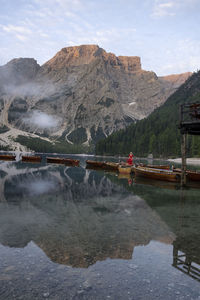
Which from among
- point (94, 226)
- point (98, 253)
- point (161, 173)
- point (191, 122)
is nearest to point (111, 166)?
point (161, 173)

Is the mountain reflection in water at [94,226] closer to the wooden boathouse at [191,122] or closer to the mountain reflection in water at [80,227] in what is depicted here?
the mountain reflection in water at [80,227]

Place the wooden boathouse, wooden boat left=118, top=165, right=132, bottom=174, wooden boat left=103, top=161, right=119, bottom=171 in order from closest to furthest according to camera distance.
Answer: the wooden boathouse, wooden boat left=118, top=165, right=132, bottom=174, wooden boat left=103, top=161, right=119, bottom=171

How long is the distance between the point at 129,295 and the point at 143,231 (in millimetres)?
6002

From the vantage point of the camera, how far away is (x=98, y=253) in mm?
9219

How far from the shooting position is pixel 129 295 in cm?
644

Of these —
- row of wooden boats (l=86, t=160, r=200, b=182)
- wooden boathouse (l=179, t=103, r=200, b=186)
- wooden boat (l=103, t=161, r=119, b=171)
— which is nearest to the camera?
wooden boathouse (l=179, t=103, r=200, b=186)

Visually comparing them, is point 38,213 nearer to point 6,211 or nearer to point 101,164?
point 6,211

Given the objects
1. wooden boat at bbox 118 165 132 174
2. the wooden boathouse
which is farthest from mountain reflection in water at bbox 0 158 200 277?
wooden boat at bbox 118 165 132 174

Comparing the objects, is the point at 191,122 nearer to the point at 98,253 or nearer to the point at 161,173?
the point at 161,173

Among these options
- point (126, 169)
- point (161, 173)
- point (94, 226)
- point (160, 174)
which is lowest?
point (94, 226)

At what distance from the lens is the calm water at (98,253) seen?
264 inches

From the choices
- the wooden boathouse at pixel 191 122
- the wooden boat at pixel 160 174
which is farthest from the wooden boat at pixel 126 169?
the wooden boathouse at pixel 191 122

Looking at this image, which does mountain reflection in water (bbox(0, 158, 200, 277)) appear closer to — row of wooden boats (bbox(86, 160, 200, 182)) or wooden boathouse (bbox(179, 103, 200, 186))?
wooden boathouse (bbox(179, 103, 200, 186))

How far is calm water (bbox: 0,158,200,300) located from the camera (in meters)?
6.71
